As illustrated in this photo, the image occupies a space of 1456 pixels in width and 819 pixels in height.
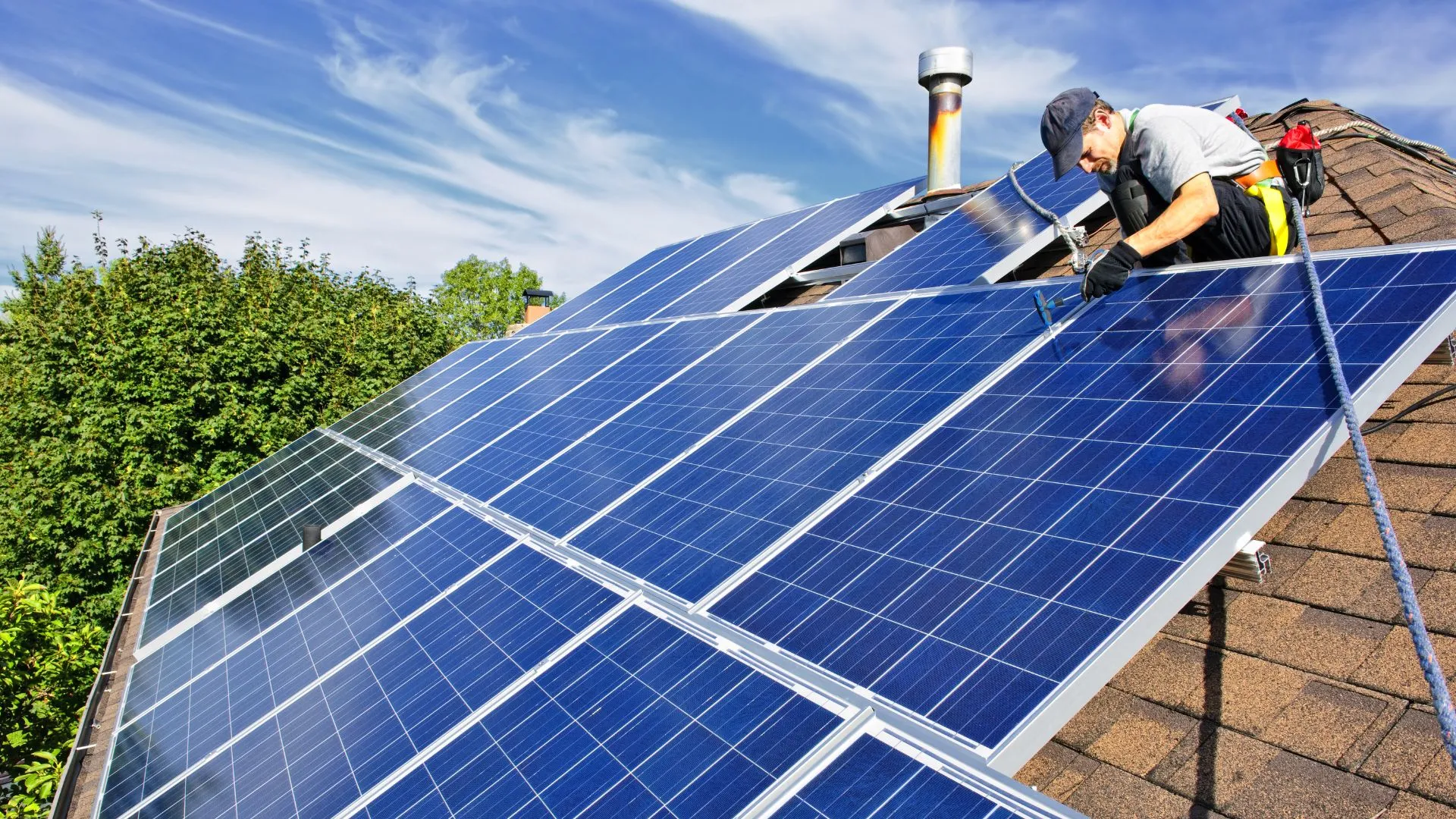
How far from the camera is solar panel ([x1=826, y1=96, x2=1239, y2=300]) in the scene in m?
7.12

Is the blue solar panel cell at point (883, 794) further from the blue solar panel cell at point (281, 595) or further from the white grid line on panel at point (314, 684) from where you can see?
the blue solar panel cell at point (281, 595)

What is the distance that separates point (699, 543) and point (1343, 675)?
2747mm

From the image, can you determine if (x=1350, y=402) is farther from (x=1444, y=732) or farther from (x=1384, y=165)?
(x=1384, y=165)

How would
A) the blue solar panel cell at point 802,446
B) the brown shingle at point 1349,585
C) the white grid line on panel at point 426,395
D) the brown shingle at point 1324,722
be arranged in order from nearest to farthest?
the brown shingle at point 1324,722
the brown shingle at point 1349,585
the blue solar panel cell at point 802,446
the white grid line on panel at point 426,395

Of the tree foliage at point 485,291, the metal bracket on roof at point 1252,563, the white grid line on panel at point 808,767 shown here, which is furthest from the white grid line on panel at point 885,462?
the tree foliage at point 485,291

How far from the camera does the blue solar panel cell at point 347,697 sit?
4.39m

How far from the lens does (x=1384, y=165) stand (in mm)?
7254

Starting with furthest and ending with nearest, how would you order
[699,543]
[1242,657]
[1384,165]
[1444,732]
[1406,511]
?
[1384,165]
[699,543]
[1406,511]
[1242,657]
[1444,732]

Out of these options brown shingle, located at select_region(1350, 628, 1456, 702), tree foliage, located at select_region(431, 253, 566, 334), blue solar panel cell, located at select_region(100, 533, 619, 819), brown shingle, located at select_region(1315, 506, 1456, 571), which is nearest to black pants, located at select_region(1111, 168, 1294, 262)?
brown shingle, located at select_region(1315, 506, 1456, 571)

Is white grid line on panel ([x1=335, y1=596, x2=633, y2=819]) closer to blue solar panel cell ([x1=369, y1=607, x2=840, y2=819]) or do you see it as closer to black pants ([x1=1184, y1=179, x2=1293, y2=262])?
blue solar panel cell ([x1=369, y1=607, x2=840, y2=819])

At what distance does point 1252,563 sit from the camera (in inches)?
136

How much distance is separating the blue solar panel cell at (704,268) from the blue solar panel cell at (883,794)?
9.53 meters

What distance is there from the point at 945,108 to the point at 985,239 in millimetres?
6217

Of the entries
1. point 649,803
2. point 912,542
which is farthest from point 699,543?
point 649,803
